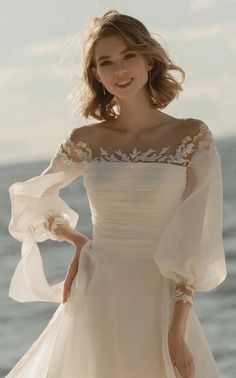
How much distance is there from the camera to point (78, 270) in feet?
14.1

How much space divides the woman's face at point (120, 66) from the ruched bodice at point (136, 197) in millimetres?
232

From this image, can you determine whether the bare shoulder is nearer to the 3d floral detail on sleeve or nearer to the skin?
the skin

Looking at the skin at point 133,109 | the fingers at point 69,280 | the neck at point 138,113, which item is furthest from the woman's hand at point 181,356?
the neck at point 138,113

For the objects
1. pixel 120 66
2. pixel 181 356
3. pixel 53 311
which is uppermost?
pixel 53 311

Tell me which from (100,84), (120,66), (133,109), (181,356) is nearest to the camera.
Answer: (181,356)

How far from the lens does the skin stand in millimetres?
4047

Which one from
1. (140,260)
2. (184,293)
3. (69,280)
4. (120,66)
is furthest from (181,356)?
(120,66)

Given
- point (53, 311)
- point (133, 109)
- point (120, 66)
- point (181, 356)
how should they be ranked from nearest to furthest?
point (181, 356) → point (120, 66) → point (133, 109) → point (53, 311)

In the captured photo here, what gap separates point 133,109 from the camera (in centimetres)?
425

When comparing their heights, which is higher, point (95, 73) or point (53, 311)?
point (53, 311)

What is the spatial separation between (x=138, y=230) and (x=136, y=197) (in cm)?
10

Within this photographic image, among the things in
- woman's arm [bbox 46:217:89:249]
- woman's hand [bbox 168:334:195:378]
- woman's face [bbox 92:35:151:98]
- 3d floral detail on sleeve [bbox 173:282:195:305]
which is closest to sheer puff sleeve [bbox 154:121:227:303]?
3d floral detail on sleeve [bbox 173:282:195:305]

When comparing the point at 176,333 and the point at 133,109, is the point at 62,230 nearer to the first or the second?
the point at 133,109

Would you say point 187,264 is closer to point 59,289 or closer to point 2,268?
point 59,289
